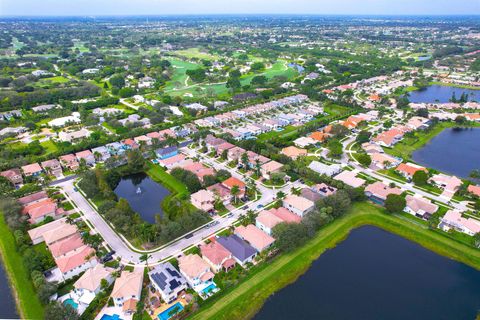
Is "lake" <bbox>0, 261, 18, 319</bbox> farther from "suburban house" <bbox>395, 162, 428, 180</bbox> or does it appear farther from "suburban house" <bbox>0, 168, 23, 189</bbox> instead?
"suburban house" <bbox>395, 162, 428, 180</bbox>

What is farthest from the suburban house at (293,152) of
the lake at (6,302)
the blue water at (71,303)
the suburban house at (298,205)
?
the lake at (6,302)

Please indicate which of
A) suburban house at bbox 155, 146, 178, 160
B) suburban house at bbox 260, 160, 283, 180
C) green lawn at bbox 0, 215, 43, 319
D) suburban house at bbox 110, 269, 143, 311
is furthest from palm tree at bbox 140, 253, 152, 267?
suburban house at bbox 155, 146, 178, 160

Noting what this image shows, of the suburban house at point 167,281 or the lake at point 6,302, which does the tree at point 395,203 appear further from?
the lake at point 6,302

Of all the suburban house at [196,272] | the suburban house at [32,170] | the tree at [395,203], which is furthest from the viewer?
the suburban house at [32,170]

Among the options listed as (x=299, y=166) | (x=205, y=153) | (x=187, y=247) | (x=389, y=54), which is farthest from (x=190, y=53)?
(x=187, y=247)

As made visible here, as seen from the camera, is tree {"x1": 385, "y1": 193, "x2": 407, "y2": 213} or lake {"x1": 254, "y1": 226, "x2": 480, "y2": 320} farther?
tree {"x1": 385, "y1": 193, "x2": 407, "y2": 213}
